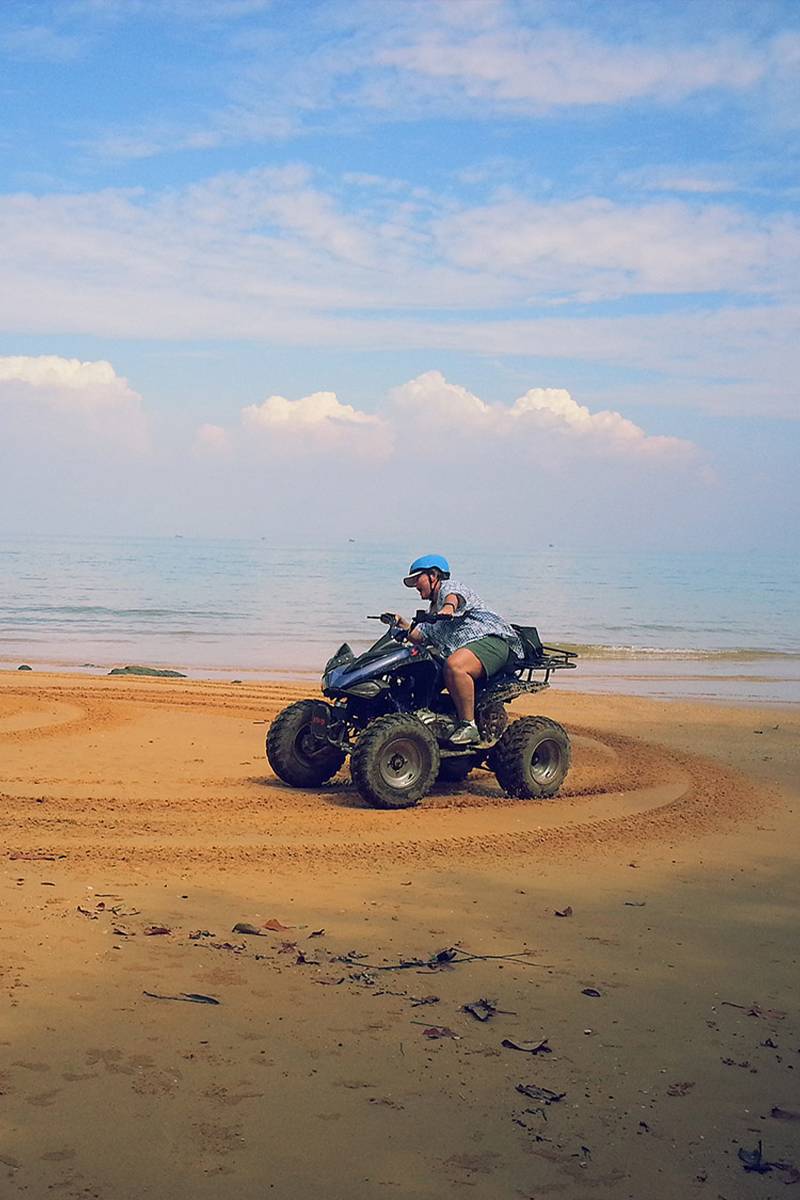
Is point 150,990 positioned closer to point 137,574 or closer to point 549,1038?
point 549,1038

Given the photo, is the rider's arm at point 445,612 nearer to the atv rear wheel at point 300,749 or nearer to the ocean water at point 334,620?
the atv rear wheel at point 300,749

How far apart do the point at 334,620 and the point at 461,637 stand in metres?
26.2

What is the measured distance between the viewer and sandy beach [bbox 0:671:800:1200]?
3.49 m

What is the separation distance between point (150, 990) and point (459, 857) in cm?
287

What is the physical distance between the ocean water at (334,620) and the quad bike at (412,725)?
1041 centimetres

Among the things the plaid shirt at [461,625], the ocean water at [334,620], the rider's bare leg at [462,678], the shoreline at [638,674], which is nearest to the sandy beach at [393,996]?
the rider's bare leg at [462,678]

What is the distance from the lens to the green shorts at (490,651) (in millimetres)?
8922

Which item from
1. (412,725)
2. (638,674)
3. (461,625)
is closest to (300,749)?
(412,725)

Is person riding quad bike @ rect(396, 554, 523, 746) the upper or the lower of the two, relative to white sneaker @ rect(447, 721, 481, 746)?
upper

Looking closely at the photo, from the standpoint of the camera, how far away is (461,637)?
8953mm

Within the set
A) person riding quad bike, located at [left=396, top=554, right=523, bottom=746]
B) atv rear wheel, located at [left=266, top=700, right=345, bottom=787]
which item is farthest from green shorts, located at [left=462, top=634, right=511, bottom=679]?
atv rear wheel, located at [left=266, top=700, right=345, bottom=787]

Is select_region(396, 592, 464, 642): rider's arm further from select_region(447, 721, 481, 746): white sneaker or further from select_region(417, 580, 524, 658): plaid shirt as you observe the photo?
select_region(447, 721, 481, 746): white sneaker

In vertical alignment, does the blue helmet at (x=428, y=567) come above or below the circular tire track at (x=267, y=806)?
above

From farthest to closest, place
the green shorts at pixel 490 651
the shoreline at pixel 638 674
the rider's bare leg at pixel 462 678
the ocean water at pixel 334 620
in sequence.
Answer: the ocean water at pixel 334 620 → the shoreline at pixel 638 674 → the green shorts at pixel 490 651 → the rider's bare leg at pixel 462 678
